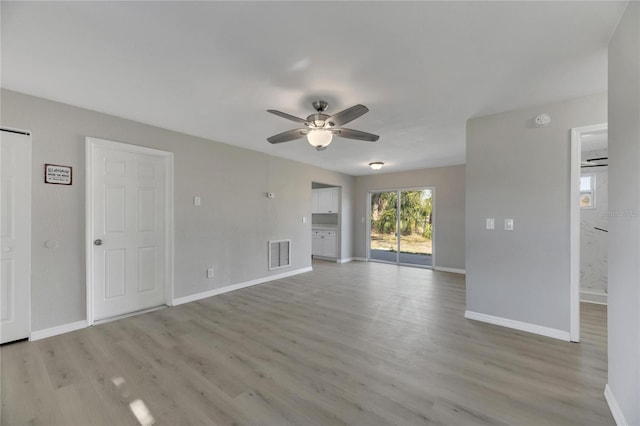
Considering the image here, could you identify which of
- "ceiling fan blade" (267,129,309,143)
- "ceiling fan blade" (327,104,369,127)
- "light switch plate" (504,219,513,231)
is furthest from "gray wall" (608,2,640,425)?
"ceiling fan blade" (267,129,309,143)

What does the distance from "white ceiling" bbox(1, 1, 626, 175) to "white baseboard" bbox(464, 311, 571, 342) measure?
2327 mm

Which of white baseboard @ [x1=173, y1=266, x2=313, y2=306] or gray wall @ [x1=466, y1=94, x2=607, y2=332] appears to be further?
white baseboard @ [x1=173, y1=266, x2=313, y2=306]

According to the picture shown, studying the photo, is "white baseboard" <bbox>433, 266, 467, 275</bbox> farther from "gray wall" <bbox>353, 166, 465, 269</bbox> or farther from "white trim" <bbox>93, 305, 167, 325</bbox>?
"white trim" <bbox>93, 305, 167, 325</bbox>

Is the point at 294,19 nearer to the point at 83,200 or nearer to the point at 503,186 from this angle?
the point at 503,186

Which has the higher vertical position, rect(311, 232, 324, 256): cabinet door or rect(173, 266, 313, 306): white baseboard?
rect(311, 232, 324, 256): cabinet door

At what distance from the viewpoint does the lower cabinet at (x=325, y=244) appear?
24.3 ft

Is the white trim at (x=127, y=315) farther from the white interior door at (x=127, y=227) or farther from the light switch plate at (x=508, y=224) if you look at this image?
the light switch plate at (x=508, y=224)

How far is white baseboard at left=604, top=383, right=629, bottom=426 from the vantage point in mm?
1524

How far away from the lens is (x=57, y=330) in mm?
2754

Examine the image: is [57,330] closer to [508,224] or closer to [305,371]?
[305,371]

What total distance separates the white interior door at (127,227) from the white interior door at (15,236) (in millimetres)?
485

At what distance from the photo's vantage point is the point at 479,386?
6.35ft

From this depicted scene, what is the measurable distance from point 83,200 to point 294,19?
9.74 ft

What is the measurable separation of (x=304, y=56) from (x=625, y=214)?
7.24 ft
